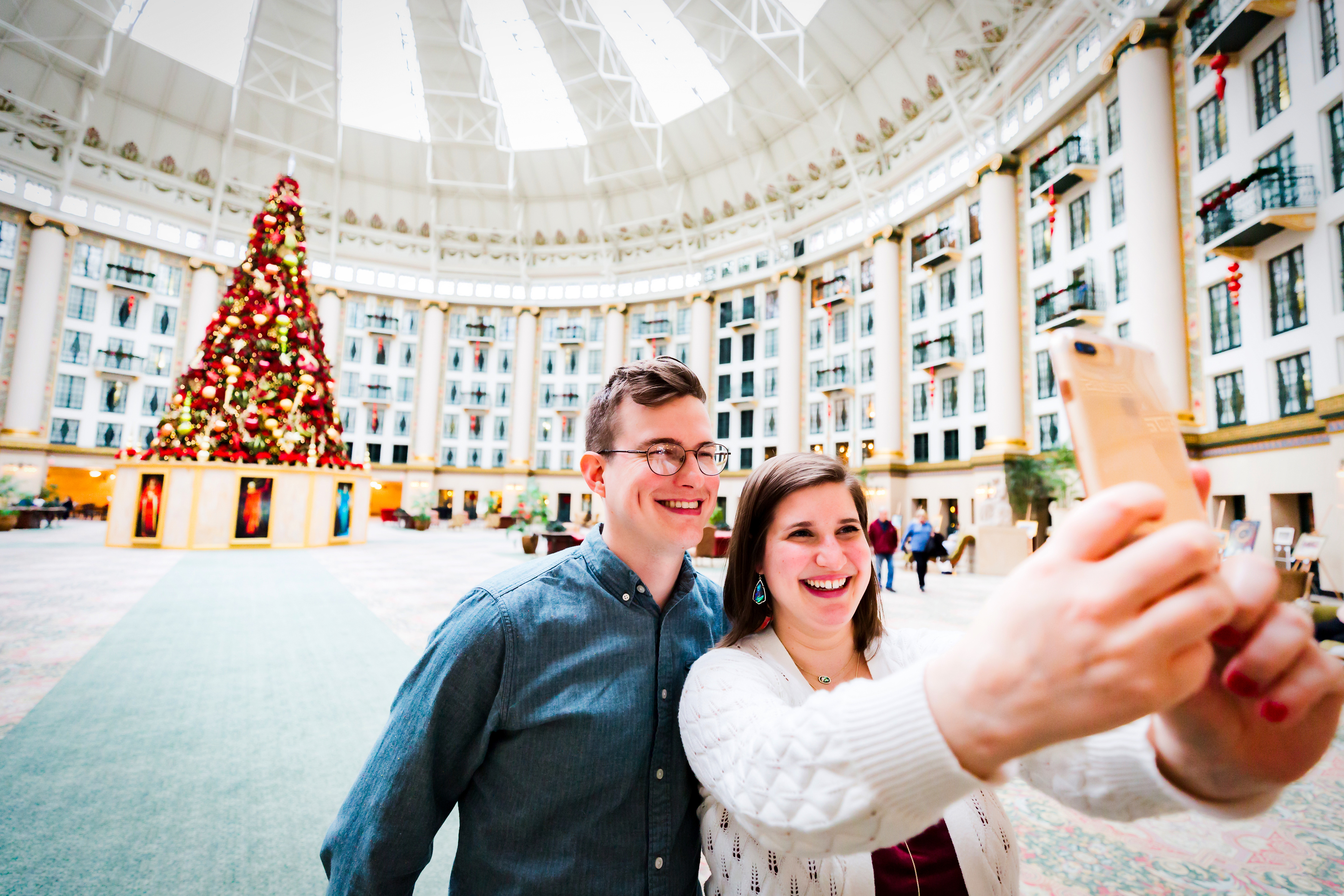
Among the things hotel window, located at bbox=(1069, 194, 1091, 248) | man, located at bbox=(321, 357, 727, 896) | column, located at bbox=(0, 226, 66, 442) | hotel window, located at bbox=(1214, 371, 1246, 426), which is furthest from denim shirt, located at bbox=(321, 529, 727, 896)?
column, located at bbox=(0, 226, 66, 442)

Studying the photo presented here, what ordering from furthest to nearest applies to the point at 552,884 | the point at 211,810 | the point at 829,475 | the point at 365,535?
the point at 365,535 → the point at 211,810 → the point at 829,475 → the point at 552,884

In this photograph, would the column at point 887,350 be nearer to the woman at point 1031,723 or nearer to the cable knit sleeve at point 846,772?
the woman at point 1031,723

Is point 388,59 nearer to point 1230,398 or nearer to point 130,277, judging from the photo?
point 130,277

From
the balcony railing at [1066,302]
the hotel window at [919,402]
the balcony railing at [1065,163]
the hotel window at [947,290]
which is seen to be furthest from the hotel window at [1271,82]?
the hotel window at [919,402]

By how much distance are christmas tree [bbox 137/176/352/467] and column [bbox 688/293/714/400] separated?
19838 mm

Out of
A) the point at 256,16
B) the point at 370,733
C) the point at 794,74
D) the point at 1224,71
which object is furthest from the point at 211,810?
the point at 256,16

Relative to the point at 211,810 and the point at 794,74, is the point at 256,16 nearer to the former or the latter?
the point at 794,74

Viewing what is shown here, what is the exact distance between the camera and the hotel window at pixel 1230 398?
12734mm

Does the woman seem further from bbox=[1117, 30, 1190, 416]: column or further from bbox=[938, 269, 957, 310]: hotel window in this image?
bbox=[938, 269, 957, 310]: hotel window

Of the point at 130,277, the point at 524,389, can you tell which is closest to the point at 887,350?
the point at 524,389

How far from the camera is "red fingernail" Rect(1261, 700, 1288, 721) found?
24.8 inches

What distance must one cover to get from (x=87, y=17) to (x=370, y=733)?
118 feet

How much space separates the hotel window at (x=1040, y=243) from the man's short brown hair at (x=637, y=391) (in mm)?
21188

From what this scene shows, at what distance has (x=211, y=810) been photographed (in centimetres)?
273
